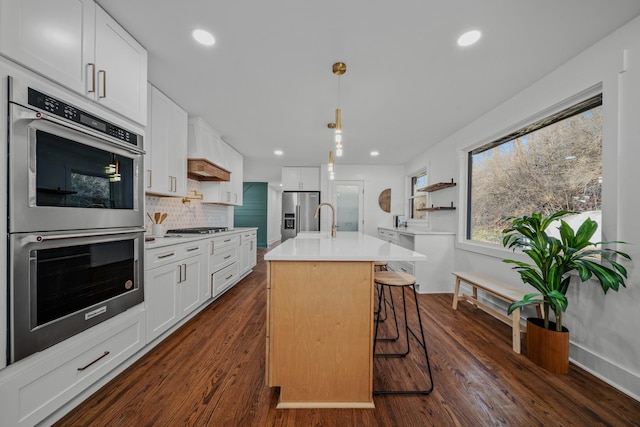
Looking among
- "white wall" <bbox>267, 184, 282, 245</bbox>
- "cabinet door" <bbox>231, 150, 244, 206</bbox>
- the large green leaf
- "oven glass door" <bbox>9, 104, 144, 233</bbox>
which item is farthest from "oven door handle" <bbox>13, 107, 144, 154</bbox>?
"white wall" <bbox>267, 184, 282, 245</bbox>

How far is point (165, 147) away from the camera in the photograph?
254cm

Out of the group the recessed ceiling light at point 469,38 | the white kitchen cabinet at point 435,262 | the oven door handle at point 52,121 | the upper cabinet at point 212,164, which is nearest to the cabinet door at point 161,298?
the oven door handle at point 52,121

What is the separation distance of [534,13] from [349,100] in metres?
1.55

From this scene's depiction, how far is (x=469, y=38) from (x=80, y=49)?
100 inches

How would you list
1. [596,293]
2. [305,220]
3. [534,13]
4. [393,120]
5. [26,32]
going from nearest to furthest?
[26,32]
[534,13]
[596,293]
[393,120]
[305,220]

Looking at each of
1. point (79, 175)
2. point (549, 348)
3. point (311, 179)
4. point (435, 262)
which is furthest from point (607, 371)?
point (311, 179)

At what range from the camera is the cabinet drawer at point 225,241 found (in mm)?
2993

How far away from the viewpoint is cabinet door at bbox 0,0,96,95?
1.06 metres

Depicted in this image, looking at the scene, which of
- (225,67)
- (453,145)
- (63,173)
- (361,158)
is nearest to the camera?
(63,173)

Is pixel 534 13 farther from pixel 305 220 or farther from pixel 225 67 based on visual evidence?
pixel 305 220

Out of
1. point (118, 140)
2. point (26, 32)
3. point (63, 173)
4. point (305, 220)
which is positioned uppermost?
point (26, 32)

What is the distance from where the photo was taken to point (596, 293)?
1.72 m

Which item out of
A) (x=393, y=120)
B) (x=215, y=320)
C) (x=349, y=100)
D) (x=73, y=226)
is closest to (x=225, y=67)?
(x=349, y=100)

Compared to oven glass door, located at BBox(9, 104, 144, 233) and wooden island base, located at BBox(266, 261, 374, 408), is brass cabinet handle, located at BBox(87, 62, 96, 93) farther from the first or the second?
wooden island base, located at BBox(266, 261, 374, 408)
